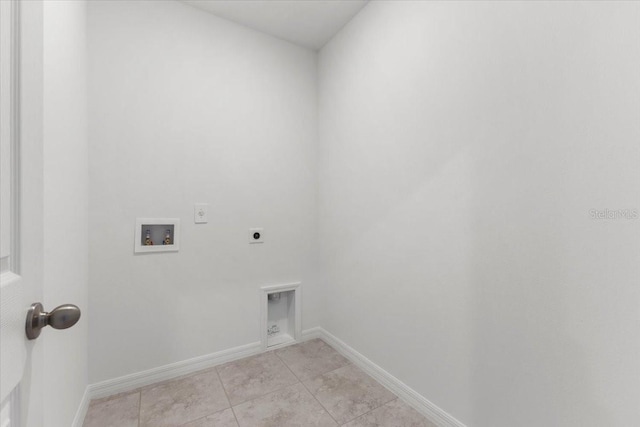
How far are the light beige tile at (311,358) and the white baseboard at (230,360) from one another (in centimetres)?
8

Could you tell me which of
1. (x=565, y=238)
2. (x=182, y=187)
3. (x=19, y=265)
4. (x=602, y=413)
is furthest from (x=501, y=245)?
(x=182, y=187)

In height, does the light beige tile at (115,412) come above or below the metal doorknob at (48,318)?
below

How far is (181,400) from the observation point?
1.67 meters

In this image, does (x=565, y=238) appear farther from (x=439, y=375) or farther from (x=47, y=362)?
(x=47, y=362)

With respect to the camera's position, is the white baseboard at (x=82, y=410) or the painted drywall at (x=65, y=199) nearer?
the painted drywall at (x=65, y=199)

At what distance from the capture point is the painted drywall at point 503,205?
951 mm

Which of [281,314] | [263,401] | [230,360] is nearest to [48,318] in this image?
[263,401]

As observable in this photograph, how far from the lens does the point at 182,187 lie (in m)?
1.95

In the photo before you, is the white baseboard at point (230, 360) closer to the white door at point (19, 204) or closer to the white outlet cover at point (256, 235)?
the white outlet cover at point (256, 235)

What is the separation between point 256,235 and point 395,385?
4.52 feet

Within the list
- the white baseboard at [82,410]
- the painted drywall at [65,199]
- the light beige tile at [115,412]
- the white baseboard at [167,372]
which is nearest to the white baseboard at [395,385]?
the white baseboard at [167,372]

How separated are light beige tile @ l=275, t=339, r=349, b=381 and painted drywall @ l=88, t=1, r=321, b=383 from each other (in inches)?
9.6

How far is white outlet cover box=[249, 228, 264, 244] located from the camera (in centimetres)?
221

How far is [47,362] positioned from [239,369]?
3.93 feet
